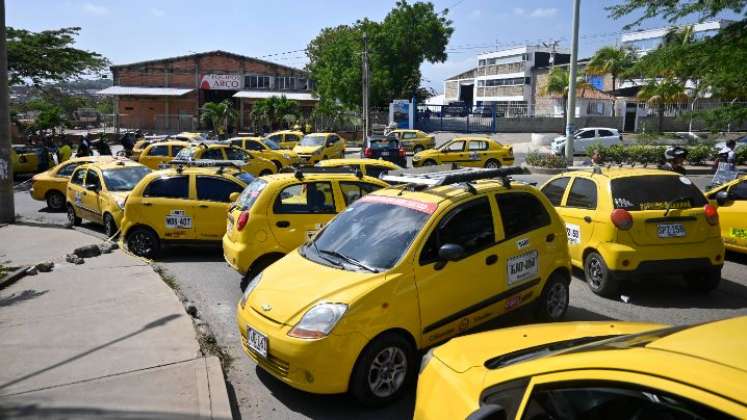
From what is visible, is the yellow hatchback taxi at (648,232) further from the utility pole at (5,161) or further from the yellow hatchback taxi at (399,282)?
the utility pole at (5,161)

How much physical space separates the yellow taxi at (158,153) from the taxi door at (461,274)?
57.6 feet

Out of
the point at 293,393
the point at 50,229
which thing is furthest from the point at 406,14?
the point at 293,393

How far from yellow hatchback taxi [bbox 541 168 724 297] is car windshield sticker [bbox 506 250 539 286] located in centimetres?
177

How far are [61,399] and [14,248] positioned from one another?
788 centimetres

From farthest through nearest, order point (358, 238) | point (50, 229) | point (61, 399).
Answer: point (50, 229)
point (358, 238)
point (61, 399)

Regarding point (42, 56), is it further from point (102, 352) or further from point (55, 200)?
point (102, 352)

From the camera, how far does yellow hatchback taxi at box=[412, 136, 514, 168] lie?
2356 centimetres

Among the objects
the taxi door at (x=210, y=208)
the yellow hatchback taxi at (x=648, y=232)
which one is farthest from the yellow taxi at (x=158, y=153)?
the yellow hatchback taxi at (x=648, y=232)

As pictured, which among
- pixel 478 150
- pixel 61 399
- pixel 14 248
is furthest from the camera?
pixel 478 150

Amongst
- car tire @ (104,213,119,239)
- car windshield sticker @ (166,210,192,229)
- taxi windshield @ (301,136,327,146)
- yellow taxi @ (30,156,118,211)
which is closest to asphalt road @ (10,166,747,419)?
car windshield sticker @ (166,210,192,229)

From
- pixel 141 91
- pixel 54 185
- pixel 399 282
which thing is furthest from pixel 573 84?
pixel 141 91

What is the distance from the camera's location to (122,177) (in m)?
13.0

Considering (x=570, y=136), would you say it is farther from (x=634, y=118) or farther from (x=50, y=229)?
(x=634, y=118)

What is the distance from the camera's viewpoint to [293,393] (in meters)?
5.30
